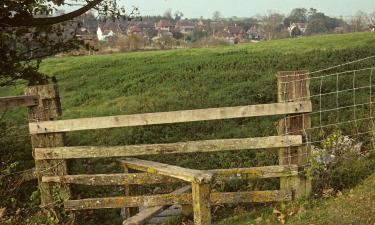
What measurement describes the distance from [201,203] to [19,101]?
304cm

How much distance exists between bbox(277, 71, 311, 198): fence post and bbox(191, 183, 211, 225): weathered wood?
1.37 meters

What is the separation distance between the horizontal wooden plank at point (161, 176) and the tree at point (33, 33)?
163 centimetres

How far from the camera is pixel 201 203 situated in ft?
19.5

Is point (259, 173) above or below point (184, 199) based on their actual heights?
above

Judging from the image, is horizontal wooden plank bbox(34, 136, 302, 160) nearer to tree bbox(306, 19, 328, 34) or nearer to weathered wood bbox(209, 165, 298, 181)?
weathered wood bbox(209, 165, 298, 181)

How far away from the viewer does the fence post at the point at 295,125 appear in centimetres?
669

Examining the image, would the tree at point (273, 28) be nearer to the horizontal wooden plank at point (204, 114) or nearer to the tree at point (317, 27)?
the tree at point (317, 27)

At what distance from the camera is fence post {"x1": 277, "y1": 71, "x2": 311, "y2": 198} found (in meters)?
6.69

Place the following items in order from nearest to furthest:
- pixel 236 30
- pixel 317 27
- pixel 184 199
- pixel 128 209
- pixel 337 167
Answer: pixel 184 199
pixel 337 167
pixel 128 209
pixel 317 27
pixel 236 30

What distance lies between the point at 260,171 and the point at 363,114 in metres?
4.86

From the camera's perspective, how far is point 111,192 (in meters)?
8.98

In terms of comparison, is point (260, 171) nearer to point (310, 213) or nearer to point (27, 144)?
point (310, 213)

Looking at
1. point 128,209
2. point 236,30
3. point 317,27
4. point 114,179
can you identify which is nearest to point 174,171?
point 114,179

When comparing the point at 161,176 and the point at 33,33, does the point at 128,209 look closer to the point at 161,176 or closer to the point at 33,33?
the point at 161,176
